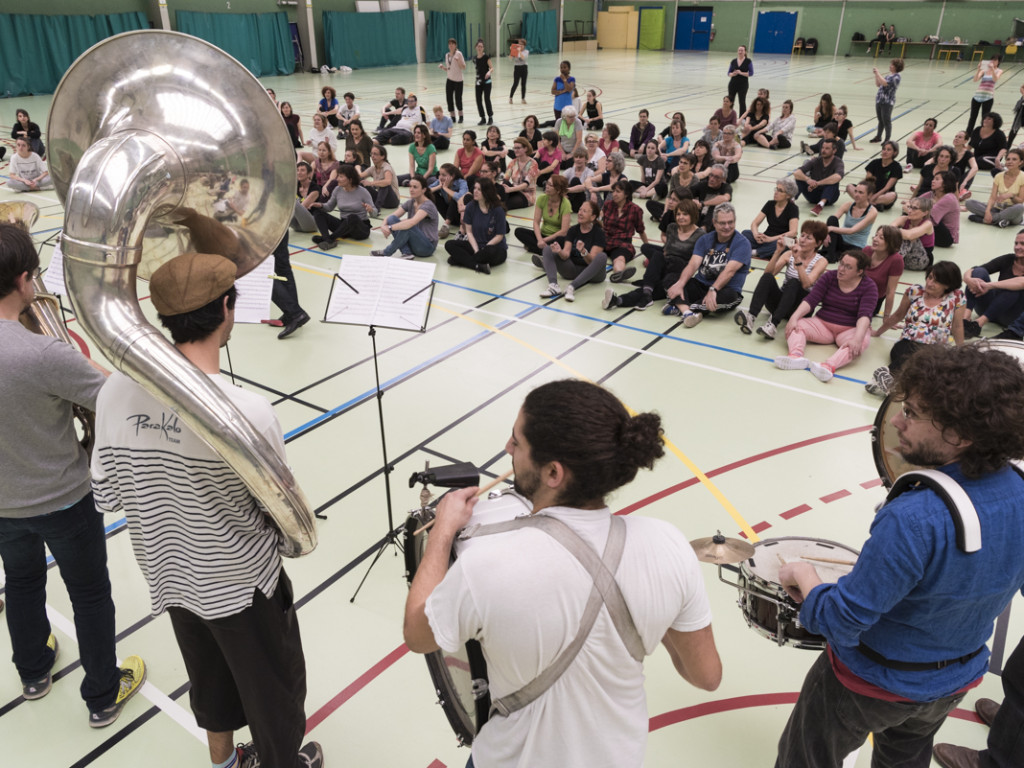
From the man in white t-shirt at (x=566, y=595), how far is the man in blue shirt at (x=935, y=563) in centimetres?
57

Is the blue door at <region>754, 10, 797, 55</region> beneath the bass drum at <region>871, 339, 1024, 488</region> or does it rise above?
above

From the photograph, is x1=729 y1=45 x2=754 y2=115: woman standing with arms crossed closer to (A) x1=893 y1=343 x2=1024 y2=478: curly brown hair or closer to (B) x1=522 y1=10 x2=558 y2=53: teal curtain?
(A) x1=893 y1=343 x2=1024 y2=478: curly brown hair

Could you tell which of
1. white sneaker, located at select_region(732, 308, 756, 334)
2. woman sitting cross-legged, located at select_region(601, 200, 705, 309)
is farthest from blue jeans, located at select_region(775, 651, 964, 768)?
woman sitting cross-legged, located at select_region(601, 200, 705, 309)

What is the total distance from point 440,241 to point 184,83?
296 inches

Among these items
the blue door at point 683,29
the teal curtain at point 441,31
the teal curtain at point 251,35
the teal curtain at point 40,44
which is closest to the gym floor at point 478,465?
the teal curtain at point 40,44

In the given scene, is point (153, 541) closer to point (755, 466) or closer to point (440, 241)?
point (755, 466)

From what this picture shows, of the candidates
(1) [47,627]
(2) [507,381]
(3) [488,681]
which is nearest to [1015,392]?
(3) [488,681]

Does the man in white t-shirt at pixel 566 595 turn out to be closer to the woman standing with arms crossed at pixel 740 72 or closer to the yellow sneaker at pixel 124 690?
the yellow sneaker at pixel 124 690

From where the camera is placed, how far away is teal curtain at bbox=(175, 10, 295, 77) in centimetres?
2253

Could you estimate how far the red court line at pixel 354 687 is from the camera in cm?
308

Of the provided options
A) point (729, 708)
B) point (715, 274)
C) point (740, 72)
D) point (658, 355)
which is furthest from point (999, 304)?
point (740, 72)

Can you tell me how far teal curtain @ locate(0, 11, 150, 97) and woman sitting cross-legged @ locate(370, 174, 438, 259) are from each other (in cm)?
1661

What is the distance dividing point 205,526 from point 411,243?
7277mm

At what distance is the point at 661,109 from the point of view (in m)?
19.8
